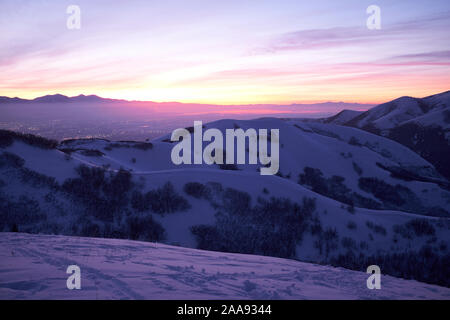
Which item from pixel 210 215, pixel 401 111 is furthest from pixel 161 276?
A: pixel 401 111

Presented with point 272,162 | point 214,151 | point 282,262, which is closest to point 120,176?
point 282,262

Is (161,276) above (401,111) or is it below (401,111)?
below

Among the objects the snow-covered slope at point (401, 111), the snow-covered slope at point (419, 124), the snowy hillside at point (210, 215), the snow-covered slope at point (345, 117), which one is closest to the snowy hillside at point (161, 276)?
the snowy hillside at point (210, 215)

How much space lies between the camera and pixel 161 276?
6789mm

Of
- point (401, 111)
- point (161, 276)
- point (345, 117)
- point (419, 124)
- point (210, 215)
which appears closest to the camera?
point (161, 276)

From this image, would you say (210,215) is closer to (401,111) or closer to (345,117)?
(401,111)

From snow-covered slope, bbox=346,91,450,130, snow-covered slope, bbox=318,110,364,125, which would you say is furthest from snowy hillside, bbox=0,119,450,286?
snow-covered slope, bbox=318,110,364,125

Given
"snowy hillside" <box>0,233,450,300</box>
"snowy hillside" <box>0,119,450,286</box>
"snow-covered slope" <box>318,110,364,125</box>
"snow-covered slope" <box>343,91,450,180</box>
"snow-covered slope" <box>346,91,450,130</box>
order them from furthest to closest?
"snow-covered slope" <box>318,110,364,125</box> < "snow-covered slope" <box>346,91,450,130</box> < "snow-covered slope" <box>343,91,450,180</box> < "snowy hillside" <box>0,119,450,286</box> < "snowy hillside" <box>0,233,450,300</box>

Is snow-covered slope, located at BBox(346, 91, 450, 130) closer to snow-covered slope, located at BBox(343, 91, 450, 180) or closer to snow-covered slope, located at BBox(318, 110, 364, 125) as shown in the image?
snow-covered slope, located at BBox(343, 91, 450, 180)

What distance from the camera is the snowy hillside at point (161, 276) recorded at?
18.7 ft

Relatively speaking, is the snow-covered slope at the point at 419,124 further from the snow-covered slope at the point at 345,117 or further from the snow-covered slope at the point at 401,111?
the snow-covered slope at the point at 345,117

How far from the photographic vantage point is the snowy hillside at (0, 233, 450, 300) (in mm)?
5688

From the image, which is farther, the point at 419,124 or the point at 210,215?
the point at 419,124
